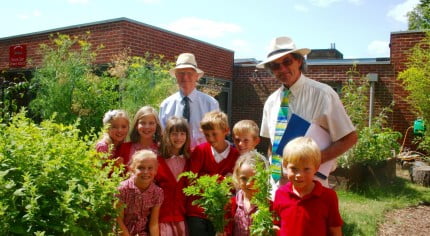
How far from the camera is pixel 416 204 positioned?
652cm

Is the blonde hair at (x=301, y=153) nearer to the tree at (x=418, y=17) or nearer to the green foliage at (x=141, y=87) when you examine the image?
the green foliage at (x=141, y=87)

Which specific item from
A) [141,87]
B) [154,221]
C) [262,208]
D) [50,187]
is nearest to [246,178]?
[262,208]

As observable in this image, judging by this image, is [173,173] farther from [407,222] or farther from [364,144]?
[364,144]

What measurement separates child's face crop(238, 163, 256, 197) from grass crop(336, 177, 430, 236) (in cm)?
268

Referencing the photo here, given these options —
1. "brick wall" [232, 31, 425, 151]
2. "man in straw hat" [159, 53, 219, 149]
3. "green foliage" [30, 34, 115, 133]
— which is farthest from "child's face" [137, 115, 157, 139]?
"brick wall" [232, 31, 425, 151]

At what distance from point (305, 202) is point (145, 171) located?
1.18 m

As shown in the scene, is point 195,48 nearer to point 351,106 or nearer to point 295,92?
point 351,106

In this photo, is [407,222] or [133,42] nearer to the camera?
[407,222]

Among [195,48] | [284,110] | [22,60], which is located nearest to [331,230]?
[284,110]

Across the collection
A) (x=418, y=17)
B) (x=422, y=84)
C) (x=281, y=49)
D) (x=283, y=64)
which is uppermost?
(x=418, y=17)

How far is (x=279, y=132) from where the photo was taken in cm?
275

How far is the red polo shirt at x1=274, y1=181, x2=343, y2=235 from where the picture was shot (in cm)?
221

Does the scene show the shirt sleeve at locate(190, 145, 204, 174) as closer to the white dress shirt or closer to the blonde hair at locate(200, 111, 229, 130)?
the blonde hair at locate(200, 111, 229, 130)

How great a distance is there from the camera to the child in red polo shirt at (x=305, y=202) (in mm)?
2221
